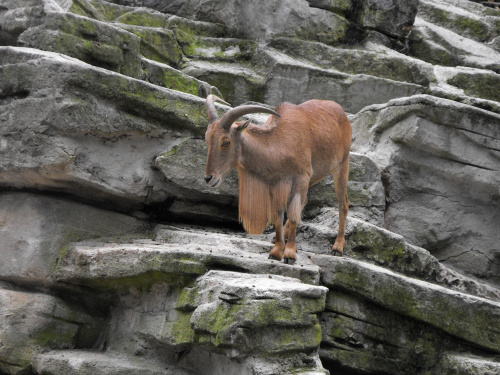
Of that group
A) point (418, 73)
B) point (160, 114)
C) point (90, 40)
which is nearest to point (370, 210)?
point (160, 114)

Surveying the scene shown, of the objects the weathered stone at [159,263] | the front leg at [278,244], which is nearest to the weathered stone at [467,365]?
the weathered stone at [159,263]

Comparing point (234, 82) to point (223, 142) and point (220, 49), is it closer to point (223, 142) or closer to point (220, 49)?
point (220, 49)

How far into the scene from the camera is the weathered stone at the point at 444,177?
7.22m

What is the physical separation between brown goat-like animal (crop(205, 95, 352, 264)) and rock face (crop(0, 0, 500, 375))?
1.30ft

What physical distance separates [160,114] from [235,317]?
259 centimetres

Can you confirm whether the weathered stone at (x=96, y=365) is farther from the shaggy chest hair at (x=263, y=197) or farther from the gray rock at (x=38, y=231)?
the shaggy chest hair at (x=263, y=197)

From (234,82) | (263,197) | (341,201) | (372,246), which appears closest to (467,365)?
(372,246)

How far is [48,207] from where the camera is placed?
18.3ft

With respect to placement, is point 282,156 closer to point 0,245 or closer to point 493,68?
point 0,245

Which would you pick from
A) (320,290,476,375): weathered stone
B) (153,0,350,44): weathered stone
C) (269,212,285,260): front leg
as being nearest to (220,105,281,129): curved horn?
(269,212,285,260): front leg

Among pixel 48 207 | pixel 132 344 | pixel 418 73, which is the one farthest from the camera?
pixel 418 73

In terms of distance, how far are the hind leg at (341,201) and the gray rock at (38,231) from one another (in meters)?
2.23

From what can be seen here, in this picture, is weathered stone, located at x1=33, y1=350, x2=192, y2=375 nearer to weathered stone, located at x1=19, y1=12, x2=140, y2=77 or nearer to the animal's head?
the animal's head

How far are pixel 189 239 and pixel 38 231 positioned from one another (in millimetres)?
1409
